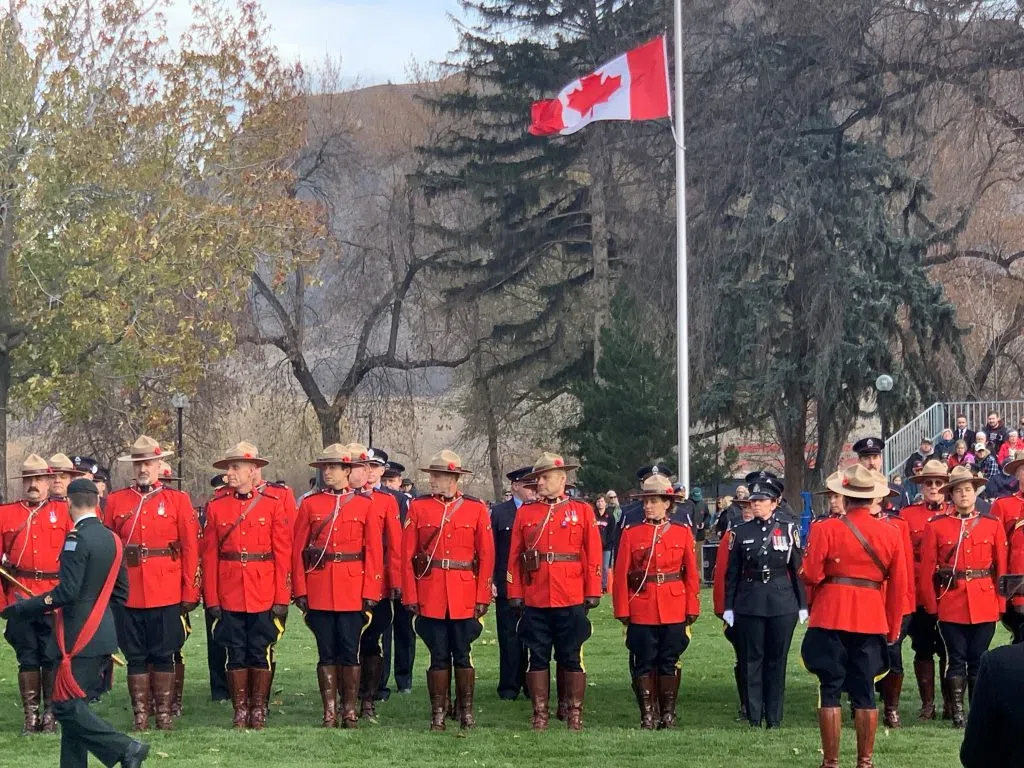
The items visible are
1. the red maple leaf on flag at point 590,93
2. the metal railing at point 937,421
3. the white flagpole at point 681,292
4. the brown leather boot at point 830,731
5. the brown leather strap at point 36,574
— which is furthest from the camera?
the metal railing at point 937,421

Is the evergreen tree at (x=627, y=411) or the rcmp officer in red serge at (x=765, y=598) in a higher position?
the evergreen tree at (x=627, y=411)

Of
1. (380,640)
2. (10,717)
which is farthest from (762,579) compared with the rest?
(10,717)

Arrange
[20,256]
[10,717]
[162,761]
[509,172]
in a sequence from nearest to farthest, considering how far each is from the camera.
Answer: [162,761] → [10,717] → [20,256] → [509,172]

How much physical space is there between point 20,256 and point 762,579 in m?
19.0

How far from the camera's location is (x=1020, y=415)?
27312 mm

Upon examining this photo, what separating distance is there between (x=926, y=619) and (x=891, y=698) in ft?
2.61

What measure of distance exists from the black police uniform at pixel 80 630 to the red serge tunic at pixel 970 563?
19.2 ft

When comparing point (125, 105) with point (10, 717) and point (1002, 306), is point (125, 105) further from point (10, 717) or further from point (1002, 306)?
point (1002, 306)

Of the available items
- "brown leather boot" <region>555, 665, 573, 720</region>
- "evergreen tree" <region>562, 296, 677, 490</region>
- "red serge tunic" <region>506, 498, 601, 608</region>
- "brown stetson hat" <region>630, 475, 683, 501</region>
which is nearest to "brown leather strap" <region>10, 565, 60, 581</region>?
"red serge tunic" <region>506, 498, 601, 608</region>

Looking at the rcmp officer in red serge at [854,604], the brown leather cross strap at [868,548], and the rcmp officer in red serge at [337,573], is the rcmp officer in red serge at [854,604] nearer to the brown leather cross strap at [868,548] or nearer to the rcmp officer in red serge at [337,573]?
the brown leather cross strap at [868,548]

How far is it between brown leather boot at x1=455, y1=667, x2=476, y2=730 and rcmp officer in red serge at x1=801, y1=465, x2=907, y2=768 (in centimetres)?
272

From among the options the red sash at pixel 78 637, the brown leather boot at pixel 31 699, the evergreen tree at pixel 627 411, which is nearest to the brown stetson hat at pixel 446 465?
the red sash at pixel 78 637

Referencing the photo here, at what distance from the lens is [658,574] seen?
10859 millimetres

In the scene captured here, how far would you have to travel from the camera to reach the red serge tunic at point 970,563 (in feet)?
35.0
